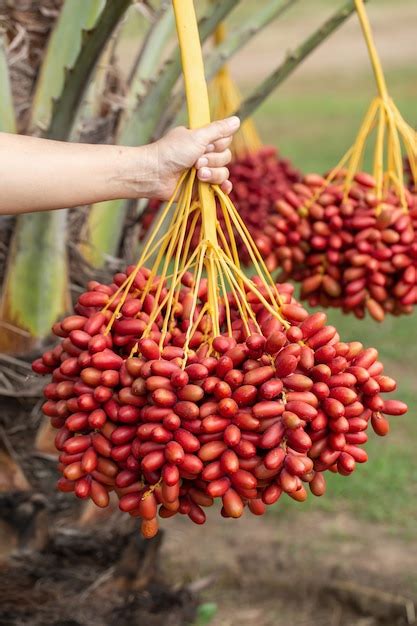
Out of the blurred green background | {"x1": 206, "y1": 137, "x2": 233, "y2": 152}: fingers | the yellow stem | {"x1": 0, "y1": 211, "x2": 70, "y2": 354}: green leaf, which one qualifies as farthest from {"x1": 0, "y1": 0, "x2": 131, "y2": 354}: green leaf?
the blurred green background

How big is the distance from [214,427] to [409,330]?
493cm

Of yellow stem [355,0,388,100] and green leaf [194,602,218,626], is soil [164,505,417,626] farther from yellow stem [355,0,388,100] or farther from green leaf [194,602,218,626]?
yellow stem [355,0,388,100]

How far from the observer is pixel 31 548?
8.49 feet

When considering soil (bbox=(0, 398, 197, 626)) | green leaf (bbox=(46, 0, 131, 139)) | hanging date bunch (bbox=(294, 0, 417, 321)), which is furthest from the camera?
soil (bbox=(0, 398, 197, 626))

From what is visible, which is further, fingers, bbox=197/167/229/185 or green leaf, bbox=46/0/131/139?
green leaf, bbox=46/0/131/139

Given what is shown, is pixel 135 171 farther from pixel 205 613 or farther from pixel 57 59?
pixel 205 613

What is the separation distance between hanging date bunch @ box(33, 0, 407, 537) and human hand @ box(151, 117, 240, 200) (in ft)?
0.09

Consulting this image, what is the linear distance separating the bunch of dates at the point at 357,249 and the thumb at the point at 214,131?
605mm

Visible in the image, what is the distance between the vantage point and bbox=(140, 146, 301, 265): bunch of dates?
2.92 m

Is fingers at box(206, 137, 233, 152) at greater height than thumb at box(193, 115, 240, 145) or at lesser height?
lesser

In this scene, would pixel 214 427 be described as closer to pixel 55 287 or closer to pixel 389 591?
pixel 55 287

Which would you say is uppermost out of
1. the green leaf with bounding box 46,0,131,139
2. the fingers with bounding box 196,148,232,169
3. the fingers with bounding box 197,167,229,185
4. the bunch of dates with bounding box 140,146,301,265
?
the green leaf with bounding box 46,0,131,139

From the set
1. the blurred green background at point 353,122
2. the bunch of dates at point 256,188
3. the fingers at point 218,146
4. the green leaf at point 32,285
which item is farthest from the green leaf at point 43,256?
the blurred green background at point 353,122

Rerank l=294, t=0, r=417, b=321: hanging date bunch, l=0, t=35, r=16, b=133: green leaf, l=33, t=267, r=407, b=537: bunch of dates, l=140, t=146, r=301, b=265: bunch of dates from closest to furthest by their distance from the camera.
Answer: l=33, t=267, r=407, b=537: bunch of dates < l=294, t=0, r=417, b=321: hanging date bunch < l=0, t=35, r=16, b=133: green leaf < l=140, t=146, r=301, b=265: bunch of dates
